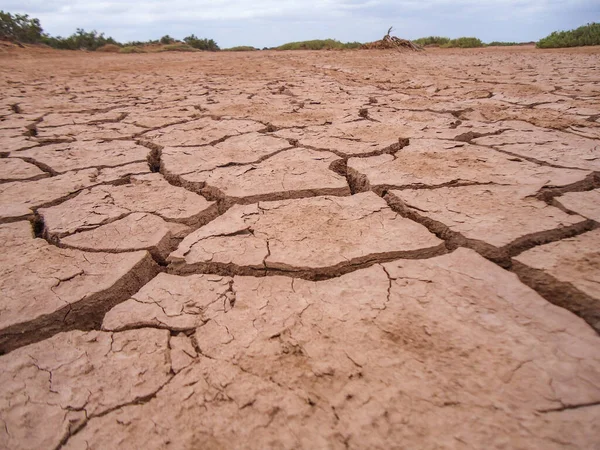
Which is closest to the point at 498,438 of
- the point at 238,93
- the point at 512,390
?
the point at 512,390

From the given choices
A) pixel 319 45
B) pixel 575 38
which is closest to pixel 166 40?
pixel 319 45

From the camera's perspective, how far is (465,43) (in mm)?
11172

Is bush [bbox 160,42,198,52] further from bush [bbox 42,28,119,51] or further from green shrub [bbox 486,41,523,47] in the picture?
green shrub [bbox 486,41,523,47]

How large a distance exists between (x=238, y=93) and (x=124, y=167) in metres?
2.26

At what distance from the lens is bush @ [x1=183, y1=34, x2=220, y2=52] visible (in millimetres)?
14297

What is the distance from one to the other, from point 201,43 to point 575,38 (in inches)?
495

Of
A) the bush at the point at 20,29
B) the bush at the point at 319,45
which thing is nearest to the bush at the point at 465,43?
the bush at the point at 319,45

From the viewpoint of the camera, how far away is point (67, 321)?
0.83 meters

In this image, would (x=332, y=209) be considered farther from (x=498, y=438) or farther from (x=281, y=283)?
(x=498, y=438)

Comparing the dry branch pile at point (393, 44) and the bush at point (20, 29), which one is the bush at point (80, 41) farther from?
the dry branch pile at point (393, 44)

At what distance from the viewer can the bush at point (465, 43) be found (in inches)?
439

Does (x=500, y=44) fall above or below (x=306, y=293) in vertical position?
above

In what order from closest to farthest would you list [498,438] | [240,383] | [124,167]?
[498,438]
[240,383]
[124,167]

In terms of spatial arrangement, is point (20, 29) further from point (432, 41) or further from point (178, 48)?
point (432, 41)
